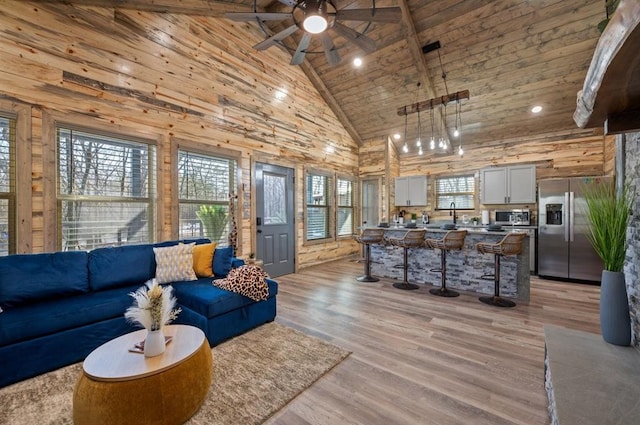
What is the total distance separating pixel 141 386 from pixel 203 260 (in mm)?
2035

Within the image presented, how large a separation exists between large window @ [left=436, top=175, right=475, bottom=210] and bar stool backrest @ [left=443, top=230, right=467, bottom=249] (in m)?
2.83

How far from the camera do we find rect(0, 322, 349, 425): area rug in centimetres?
175

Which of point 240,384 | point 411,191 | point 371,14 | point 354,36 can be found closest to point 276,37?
point 354,36

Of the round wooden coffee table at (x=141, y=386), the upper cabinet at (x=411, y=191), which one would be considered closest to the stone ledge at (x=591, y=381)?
the round wooden coffee table at (x=141, y=386)

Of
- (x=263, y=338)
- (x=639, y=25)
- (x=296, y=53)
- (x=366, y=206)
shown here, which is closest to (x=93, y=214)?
(x=263, y=338)

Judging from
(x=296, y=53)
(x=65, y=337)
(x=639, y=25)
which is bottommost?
(x=65, y=337)

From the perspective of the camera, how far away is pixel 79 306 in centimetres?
241

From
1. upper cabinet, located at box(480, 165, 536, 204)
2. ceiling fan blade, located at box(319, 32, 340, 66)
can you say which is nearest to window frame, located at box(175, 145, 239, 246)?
ceiling fan blade, located at box(319, 32, 340, 66)

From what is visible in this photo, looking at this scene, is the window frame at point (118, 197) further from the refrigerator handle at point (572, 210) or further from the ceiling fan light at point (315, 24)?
the refrigerator handle at point (572, 210)

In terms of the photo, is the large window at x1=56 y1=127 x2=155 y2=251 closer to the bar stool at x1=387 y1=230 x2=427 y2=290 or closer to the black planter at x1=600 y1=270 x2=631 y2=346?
the bar stool at x1=387 y1=230 x2=427 y2=290

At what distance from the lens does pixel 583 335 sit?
2.15m

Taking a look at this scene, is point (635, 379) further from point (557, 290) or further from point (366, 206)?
point (366, 206)

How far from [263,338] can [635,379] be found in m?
2.78

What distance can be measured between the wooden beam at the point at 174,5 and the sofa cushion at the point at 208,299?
3.40 metres
